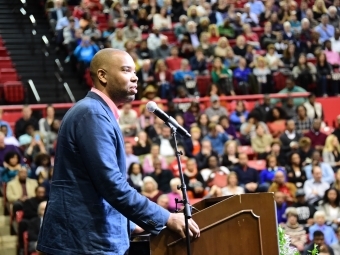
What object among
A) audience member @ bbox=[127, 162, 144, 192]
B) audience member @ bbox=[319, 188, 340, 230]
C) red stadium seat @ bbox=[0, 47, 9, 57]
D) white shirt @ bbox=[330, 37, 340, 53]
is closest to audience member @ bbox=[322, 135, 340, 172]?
audience member @ bbox=[319, 188, 340, 230]

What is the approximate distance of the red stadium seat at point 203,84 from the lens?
47.9 ft

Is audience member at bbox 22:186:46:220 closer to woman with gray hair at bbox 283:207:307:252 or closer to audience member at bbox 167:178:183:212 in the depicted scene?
audience member at bbox 167:178:183:212

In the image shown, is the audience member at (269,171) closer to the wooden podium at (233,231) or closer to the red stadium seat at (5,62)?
the red stadium seat at (5,62)

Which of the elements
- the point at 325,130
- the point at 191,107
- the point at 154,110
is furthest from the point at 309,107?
the point at 154,110

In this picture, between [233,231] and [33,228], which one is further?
[33,228]

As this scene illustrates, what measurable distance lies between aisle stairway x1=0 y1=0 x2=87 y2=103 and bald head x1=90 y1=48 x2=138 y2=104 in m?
10.1

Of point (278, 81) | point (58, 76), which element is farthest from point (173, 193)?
point (278, 81)

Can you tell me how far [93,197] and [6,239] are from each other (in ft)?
22.3

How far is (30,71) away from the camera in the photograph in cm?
1480

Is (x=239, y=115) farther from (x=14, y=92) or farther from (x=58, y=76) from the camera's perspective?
(x=14, y=92)

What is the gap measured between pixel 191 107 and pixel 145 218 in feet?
32.1

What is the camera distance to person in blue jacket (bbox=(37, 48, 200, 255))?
11.5 feet

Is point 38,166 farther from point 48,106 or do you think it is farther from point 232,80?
→ point 232,80

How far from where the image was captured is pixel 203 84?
1463 centimetres
